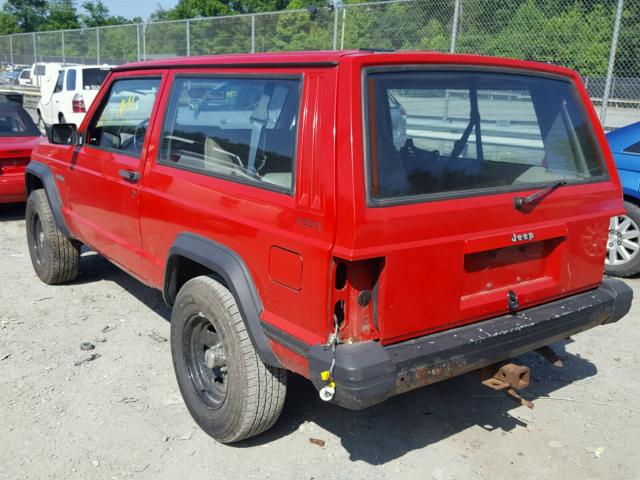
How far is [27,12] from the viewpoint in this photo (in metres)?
64.2

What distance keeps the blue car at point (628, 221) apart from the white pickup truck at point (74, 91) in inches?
502

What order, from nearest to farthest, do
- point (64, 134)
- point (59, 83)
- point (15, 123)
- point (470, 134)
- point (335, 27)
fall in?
point (470, 134) → point (64, 134) → point (15, 123) → point (335, 27) → point (59, 83)

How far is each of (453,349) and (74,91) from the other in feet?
50.1

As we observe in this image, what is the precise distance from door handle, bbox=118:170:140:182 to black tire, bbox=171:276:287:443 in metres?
0.90

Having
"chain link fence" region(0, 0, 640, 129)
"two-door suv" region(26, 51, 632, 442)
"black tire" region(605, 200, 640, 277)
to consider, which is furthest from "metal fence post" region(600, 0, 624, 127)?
"two-door suv" region(26, 51, 632, 442)

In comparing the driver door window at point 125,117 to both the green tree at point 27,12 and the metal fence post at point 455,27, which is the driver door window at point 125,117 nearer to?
the metal fence post at point 455,27

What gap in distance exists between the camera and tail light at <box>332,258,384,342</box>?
2604mm

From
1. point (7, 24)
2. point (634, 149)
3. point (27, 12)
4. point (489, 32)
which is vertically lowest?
point (634, 149)

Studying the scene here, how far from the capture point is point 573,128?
3473 millimetres

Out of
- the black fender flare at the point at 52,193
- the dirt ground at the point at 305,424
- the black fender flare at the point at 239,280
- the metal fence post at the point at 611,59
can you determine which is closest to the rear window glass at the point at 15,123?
the black fender flare at the point at 52,193

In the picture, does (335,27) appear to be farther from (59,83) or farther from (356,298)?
(356,298)

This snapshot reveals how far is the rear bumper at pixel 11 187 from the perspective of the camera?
7.62m

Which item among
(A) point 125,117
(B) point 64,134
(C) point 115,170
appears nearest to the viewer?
(C) point 115,170

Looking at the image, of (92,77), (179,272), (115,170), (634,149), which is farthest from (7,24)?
(179,272)
